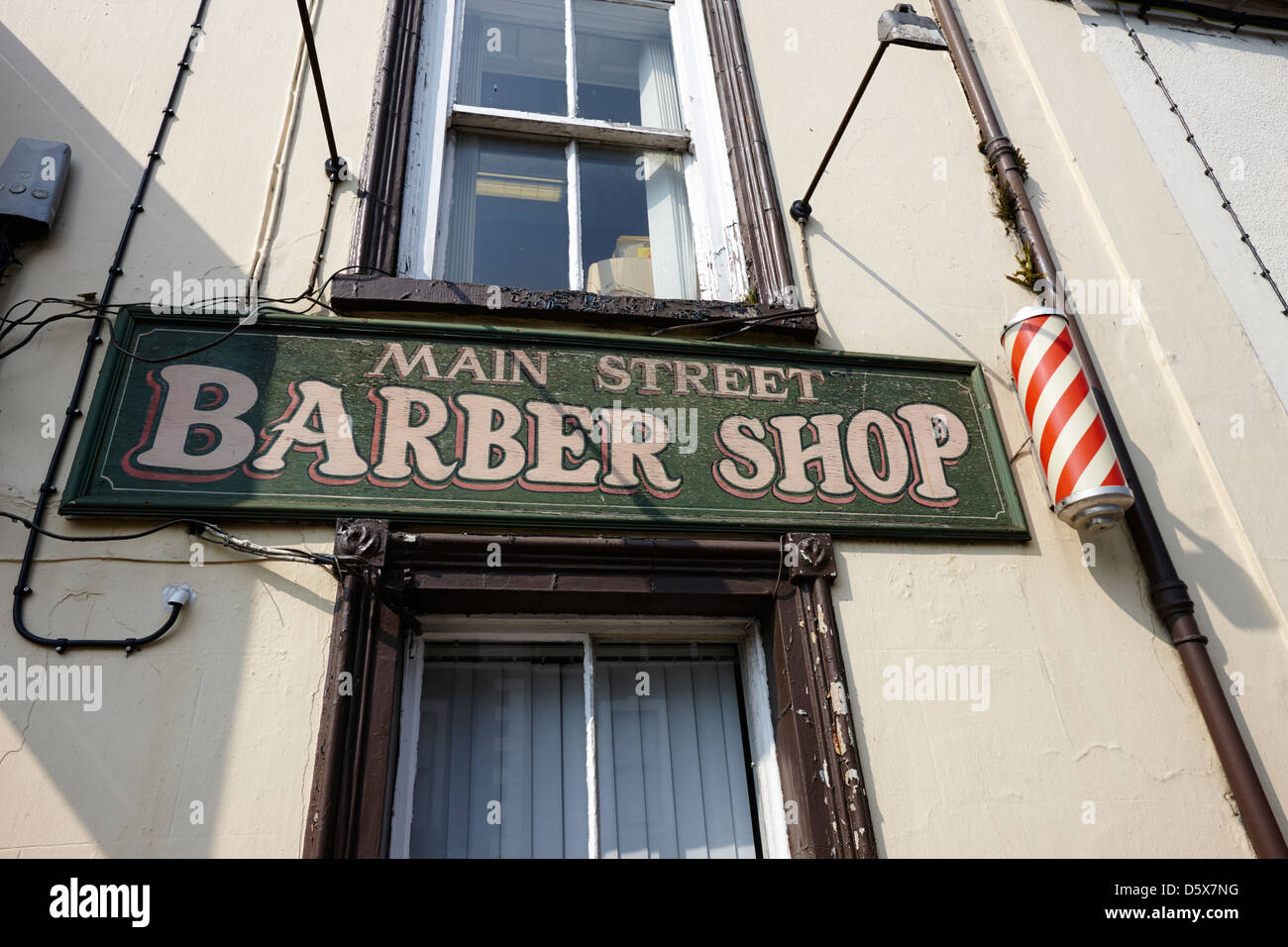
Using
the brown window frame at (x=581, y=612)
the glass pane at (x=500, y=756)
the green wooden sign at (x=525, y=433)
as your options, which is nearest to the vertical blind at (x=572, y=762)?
the glass pane at (x=500, y=756)

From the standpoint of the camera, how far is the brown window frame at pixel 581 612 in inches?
99.2

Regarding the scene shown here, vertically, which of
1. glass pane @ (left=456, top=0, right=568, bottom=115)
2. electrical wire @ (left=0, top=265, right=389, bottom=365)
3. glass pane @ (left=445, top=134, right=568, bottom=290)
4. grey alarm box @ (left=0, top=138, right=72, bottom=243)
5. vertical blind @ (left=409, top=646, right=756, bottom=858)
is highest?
glass pane @ (left=456, top=0, right=568, bottom=115)

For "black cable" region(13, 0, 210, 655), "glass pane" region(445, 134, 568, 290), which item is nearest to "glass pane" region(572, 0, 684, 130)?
"glass pane" region(445, 134, 568, 290)

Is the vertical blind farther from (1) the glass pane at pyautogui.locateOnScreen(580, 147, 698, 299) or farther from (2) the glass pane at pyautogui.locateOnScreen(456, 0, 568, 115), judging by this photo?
(2) the glass pane at pyautogui.locateOnScreen(456, 0, 568, 115)

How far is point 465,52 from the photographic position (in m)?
4.51

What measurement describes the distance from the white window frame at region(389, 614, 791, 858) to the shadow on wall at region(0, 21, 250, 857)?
1.73 ft

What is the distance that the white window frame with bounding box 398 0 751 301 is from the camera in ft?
12.7

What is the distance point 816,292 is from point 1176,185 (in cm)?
234

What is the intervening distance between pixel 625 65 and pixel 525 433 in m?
2.74

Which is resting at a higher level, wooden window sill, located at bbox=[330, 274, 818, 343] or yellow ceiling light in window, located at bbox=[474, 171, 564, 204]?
yellow ceiling light in window, located at bbox=[474, 171, 564, 204]

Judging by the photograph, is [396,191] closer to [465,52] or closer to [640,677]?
[465,52]

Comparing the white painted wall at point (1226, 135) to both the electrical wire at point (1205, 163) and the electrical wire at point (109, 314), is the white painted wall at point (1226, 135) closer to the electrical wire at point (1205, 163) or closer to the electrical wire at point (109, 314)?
the electrical wire at point (1205, 163)
